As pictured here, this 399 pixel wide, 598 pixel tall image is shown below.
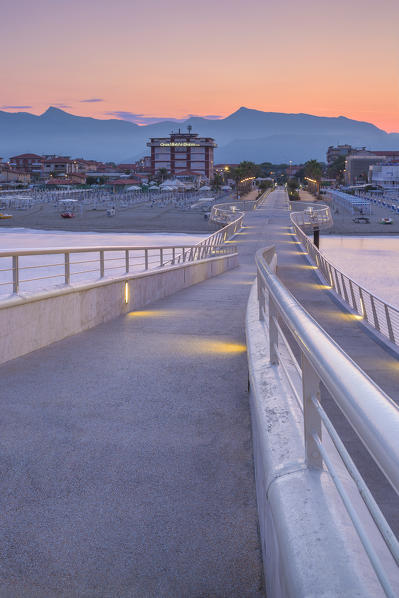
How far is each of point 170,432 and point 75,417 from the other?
817mm

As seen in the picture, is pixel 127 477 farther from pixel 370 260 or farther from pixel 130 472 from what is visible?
pixel 370 260

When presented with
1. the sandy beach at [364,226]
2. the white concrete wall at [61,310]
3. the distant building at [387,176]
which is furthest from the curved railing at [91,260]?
the distant building at [387,176]

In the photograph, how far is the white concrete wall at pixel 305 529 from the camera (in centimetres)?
190

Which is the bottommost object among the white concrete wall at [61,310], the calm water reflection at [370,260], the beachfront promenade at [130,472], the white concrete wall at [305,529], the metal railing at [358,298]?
the calm water reflection at [370,260]

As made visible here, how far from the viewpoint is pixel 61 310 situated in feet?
27.6

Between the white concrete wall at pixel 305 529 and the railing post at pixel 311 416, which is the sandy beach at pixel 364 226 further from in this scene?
the railing post at pixel 311 416

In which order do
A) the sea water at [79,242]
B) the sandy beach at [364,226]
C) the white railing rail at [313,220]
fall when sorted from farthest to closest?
the sandy beach at [364,226]
the white railing rail at [313,220]
the sea water at [79,242]

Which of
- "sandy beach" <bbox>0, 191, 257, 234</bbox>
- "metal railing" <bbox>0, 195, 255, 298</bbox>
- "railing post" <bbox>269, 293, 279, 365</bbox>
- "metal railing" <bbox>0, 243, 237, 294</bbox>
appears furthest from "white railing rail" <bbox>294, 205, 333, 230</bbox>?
"railing post" <bbox>269, 293, 279, 365</bbox>

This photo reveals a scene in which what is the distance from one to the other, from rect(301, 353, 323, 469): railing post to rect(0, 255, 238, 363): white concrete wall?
5.00 metres

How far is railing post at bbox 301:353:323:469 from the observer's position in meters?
2.47

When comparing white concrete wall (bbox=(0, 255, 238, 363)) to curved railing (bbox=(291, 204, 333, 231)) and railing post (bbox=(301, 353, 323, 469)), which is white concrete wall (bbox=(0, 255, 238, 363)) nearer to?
railing post (bbox=(301, 353, 323, 469))

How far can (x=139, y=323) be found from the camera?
33.4 feet

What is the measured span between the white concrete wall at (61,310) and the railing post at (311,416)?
16.4 ft

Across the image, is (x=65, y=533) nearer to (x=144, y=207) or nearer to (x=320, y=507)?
(x=320, y=507)
